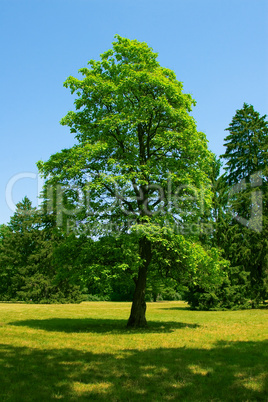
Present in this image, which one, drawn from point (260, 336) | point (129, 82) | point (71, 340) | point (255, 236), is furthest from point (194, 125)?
point (255, 236)

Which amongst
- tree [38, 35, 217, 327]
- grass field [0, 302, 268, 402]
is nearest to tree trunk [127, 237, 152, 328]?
tree [38, 35, 217, 327]

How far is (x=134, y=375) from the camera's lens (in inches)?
287

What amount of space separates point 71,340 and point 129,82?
11064mm

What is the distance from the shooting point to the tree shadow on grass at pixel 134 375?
6.02 m

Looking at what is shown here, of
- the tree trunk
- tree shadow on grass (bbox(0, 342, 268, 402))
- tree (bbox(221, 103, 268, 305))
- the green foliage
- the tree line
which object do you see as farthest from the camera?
the green foliage

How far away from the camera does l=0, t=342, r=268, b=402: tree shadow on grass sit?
602cm

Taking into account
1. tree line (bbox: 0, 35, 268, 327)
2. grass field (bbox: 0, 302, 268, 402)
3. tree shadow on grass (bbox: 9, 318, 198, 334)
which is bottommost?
tree shadow on grass (bbox: 9, 318, 198, 334)

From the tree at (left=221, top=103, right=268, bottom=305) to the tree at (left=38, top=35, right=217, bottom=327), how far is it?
17355 millimetres

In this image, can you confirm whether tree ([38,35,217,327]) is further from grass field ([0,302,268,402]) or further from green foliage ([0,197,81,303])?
green foliage ([0,197,81,303])

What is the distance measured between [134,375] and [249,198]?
97.7 ft

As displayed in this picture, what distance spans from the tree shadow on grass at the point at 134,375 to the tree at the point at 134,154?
6.22 metres

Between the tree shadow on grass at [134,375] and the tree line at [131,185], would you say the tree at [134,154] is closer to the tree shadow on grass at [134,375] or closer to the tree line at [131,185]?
the tree line at [131,185]

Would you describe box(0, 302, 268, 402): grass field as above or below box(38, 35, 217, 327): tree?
below

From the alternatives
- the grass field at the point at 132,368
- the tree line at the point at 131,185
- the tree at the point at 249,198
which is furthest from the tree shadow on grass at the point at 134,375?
the tree at the point at 249,198
